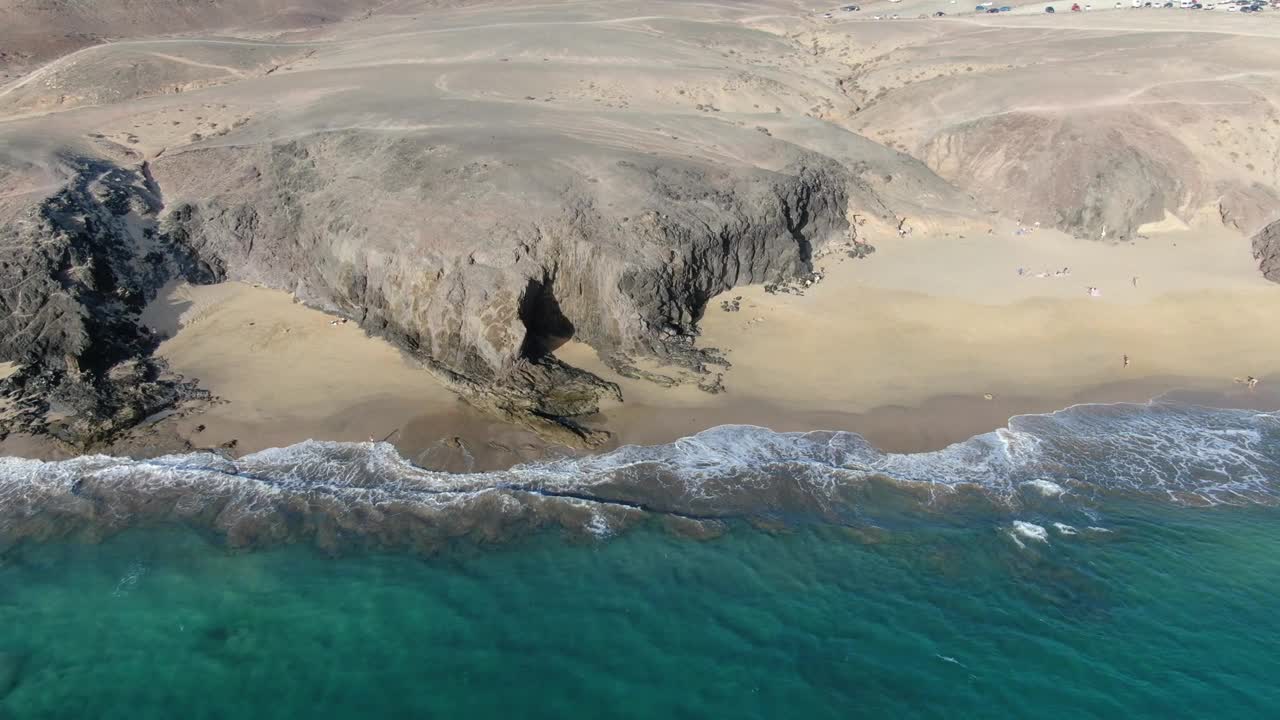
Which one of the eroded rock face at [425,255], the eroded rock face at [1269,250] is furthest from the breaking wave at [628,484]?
the eroded rock face at [1269,250]

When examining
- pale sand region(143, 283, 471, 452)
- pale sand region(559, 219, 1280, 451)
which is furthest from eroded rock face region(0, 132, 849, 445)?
pale sand region(559, 219, 1280, 451)

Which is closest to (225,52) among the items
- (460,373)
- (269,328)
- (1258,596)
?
(269,328)

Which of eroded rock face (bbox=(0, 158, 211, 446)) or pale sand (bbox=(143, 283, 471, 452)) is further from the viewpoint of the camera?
eroded rock face (bbox=(0, 158, 211, 446))

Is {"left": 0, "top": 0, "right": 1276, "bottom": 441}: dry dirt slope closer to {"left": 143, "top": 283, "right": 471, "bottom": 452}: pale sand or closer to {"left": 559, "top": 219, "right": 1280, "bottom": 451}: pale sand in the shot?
{"left": 143, "top": 283, "right": 471, "bottom": 452}: pale sand

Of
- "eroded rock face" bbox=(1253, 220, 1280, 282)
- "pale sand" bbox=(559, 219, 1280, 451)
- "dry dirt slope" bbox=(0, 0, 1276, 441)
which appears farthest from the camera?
"eroded rock face" bbox=(1253, 220, 1280, 282)

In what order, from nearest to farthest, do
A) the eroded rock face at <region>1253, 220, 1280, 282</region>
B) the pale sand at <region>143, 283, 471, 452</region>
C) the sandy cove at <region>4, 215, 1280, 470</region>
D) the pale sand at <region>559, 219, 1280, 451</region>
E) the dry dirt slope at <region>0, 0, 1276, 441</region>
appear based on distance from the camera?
the pale sand at <region>143, 283, 471, 452</region>, the sandy cove at <region>4, 215, 1280, 470</region>, the pale sand at <region>559, 219, 1280, 451</region>, the dry dirt slope at <region>0, 0, 1276, 441</region>, the eroded rock face at <region>1253, 220, 1280, 282</region>

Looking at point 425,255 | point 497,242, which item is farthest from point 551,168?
point 425,255

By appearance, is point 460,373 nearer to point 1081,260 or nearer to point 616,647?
point 616,647
